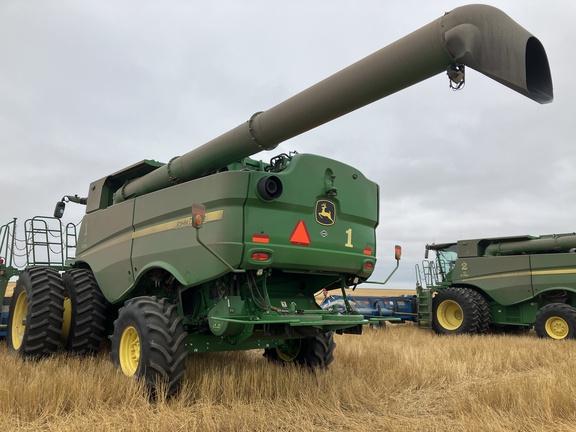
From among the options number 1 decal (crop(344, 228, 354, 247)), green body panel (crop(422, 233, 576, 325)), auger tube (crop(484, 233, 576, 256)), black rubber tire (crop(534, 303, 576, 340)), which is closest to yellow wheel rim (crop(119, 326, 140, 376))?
number 1 decal (crop(344, 228, 354, 247))

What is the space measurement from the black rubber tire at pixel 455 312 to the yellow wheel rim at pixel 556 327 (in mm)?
1459

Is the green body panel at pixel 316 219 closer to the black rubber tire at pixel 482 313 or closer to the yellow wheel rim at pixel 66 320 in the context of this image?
the yellow wheel rim at pixel 66 320

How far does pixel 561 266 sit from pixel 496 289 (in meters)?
1.50

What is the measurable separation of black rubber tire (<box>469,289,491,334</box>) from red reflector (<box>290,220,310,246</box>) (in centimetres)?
800

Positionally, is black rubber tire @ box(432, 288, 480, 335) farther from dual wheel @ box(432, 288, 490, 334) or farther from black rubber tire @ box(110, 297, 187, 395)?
black rubber tire @ box(110, 297, 187, 395)

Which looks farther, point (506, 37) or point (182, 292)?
point (182, 292)

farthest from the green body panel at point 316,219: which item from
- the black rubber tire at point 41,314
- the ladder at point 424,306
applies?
the ladder at point 424,306

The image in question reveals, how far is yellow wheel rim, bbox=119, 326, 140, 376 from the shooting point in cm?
457

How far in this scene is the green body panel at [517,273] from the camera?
1079cm

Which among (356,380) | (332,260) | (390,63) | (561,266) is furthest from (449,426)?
(561,266)

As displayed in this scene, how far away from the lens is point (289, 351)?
6.06 meters

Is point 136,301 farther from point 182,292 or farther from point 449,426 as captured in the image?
point 449,426

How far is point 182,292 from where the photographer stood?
16.4 ft

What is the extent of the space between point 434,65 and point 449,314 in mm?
9903
